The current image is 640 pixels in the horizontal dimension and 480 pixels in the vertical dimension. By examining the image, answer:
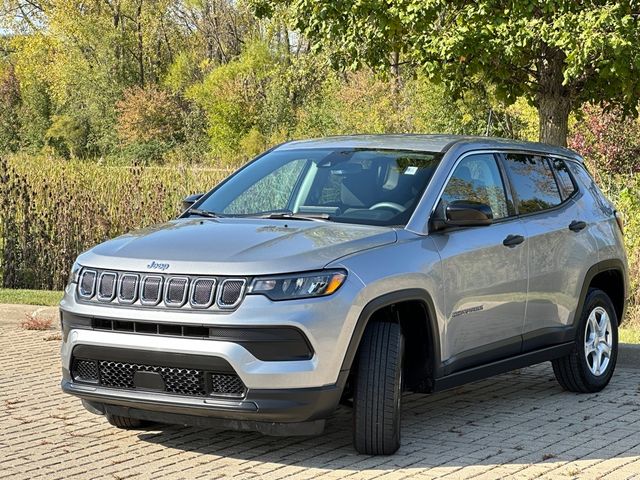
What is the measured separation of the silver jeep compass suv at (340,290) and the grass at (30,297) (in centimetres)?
492

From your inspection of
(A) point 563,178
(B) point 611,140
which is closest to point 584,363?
(A) point 563,178

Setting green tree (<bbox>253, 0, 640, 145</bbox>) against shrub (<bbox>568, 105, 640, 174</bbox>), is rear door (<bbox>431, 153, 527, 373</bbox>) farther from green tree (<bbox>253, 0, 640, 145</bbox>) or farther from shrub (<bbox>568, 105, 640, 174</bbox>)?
shrub (<bbox>568, 105, 640, 174</bbox>)

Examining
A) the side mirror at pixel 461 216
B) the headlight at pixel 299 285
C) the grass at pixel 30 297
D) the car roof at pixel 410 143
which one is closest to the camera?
the headlight at pixel 299 285

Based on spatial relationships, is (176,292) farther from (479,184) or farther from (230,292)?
(479,184)

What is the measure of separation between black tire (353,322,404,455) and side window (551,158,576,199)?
2662 mm

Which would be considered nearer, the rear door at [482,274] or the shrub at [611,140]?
the rear door at [482,274]

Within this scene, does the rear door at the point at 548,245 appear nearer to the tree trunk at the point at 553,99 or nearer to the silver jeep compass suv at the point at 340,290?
the silver jeep compass suv at the point at 340,290

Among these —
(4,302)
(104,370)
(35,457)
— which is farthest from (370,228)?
(4,302)

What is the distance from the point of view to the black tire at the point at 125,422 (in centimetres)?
720

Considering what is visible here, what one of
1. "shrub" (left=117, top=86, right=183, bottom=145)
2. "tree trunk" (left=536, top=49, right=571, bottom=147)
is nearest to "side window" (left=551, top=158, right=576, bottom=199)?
"tree trunk" (left=536, top=49, right=571, bottom=147)

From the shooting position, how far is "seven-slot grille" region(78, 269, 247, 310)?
20.0 ft

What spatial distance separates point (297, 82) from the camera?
173 feet

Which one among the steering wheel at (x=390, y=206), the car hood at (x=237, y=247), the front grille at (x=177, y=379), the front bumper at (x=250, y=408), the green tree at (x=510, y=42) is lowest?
the front bumper at (x=250, y=408)

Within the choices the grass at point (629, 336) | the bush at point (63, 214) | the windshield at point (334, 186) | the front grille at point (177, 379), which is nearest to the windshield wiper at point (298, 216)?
the windshield at point (334, 186)
